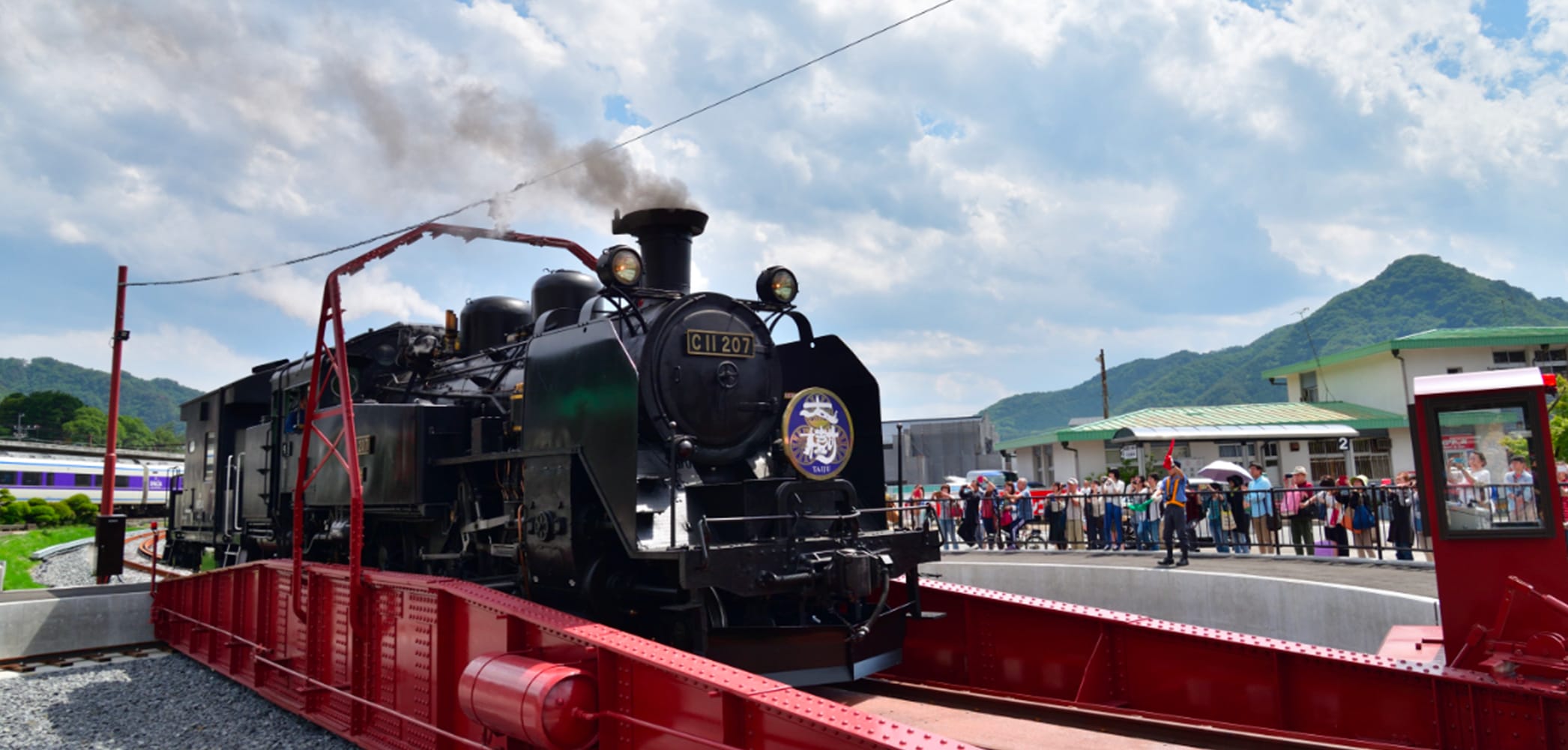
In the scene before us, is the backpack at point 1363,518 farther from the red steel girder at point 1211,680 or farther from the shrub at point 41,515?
the shrub at point 41,515

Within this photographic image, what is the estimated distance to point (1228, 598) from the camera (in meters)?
10.8

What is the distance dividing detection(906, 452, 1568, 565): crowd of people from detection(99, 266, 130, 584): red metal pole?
38.8 feet

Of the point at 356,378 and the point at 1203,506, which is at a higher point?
the point at 356,378

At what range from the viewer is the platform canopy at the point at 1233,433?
25.6m

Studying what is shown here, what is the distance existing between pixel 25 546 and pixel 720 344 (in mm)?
25064

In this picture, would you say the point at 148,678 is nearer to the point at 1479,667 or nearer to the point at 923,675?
the point at 923,675

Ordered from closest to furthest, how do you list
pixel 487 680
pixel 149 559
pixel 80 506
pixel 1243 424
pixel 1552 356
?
pixel 487 680 → pixel 149 559 → pixel 1243 424 → pixel 1552 356 → pixel 80 506

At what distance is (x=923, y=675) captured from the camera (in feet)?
23.1

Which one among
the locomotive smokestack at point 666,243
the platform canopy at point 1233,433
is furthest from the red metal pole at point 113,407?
the platform canopy at point 1233,433

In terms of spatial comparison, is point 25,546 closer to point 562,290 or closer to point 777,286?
point 562,290

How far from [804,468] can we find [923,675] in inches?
71.1

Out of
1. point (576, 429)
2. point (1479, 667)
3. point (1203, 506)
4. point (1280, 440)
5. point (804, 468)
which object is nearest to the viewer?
point (1479, 667)

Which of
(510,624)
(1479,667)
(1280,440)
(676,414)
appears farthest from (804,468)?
(1280,440)

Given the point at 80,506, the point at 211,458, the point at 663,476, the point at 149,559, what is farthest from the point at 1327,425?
the point at 80,506
